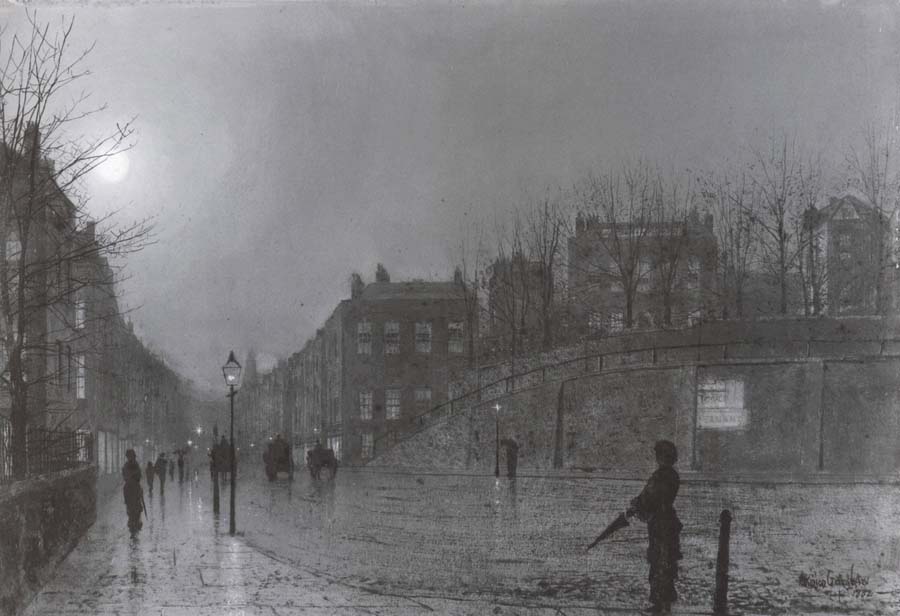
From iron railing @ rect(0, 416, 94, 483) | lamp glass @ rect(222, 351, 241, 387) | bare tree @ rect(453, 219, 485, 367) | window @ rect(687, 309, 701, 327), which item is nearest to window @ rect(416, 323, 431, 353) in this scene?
bare tree @ rect(453, 219, 485, 367)

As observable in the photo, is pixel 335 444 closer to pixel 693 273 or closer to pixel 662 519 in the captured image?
pixel 693 273

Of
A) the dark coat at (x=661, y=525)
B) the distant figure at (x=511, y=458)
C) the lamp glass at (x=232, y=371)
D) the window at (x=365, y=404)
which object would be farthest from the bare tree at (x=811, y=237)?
the lamp glass at (x=232, y=371)

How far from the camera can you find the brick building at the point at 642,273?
61.9 ft

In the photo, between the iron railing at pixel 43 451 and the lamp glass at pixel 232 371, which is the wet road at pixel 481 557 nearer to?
the iron railing at pixel 43 451

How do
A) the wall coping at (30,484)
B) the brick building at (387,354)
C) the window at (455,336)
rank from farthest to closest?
the window at (455,336)
the brick building at (387,354)
the wall coping at (30,484)

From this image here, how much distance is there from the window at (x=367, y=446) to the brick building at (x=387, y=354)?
28mm

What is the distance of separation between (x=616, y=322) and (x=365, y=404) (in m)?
7.49

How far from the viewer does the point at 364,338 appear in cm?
2142

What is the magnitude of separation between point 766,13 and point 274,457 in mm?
26293

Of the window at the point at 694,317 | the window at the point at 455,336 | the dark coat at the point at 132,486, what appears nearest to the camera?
the dark coat at the point at 132,486

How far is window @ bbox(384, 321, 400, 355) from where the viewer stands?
63.6ft

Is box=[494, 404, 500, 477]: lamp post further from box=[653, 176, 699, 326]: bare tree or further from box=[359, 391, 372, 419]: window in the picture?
box=[653, 176, 699, 326]: bare tree

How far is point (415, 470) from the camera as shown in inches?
1069
